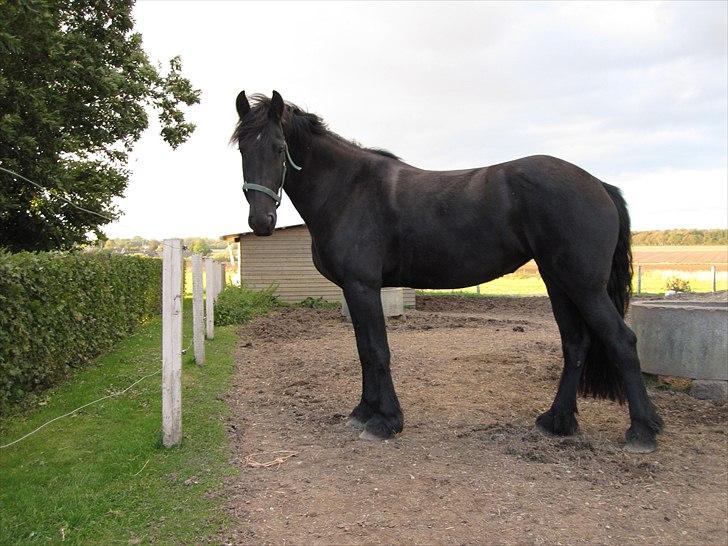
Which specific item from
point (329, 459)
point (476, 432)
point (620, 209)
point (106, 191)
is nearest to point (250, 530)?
point (329, 459)

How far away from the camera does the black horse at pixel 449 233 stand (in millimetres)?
4023

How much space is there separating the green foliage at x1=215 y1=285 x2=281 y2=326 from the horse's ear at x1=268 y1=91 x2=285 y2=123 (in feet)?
31.5

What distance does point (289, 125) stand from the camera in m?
4.52

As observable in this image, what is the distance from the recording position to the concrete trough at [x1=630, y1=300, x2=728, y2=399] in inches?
212

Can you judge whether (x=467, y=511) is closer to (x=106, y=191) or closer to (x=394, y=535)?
(x=394, y=535)

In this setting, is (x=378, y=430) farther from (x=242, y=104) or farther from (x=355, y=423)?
(x=242, y=104)

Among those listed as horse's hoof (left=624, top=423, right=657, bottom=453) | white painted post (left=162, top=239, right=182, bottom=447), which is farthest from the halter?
horse's hoof (left=624, top=423, right=657, bottom=453)

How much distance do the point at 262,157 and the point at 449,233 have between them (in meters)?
1.62

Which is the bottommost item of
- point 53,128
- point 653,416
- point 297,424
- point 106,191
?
point 297,424

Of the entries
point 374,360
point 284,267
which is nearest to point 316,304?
A: point 284,267

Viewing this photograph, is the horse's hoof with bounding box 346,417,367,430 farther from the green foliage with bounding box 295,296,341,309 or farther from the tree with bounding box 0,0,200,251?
the green foliage with bounding box 295,296,341,309

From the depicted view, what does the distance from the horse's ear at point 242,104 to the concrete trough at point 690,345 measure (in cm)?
477

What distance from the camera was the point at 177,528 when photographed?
2.92 metres

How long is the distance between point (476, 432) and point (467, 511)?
1541mm
